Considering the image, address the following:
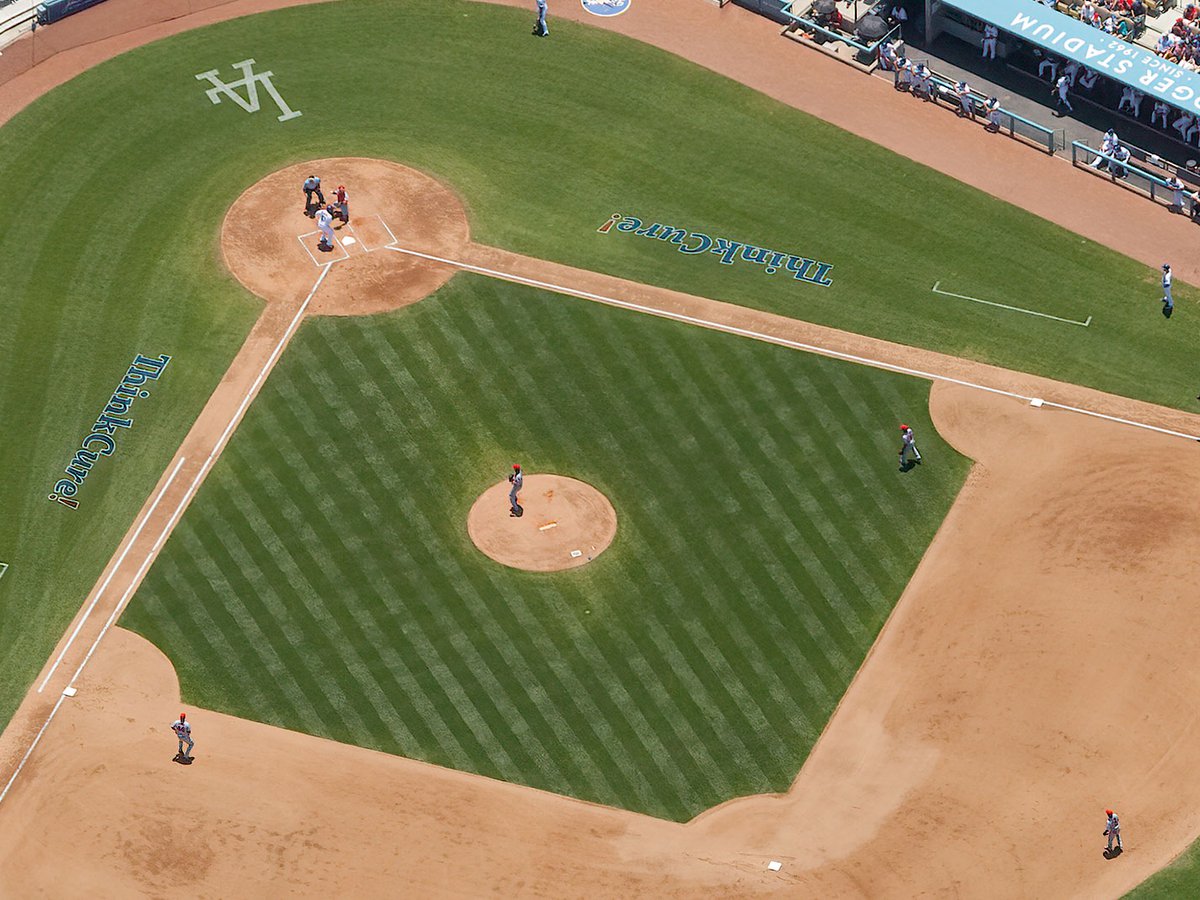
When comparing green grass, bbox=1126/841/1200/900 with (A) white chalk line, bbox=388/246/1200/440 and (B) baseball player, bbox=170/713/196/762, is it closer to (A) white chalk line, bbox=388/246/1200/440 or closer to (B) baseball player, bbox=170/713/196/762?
(A) white chalk line, bbox=388/246/1200/440

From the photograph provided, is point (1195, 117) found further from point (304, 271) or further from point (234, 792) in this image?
point (234, 792)

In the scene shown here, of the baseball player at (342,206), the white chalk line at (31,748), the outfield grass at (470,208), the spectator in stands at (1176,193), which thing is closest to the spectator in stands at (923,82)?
the outfield grass at (470,208)

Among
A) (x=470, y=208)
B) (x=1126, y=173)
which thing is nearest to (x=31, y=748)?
(x=470, y=208)

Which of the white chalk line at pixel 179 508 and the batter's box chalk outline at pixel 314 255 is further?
the batter's box chalk outline at pixel 314 255

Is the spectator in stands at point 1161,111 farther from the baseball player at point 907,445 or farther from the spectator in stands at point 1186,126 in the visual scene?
the baseball player at point 907,445

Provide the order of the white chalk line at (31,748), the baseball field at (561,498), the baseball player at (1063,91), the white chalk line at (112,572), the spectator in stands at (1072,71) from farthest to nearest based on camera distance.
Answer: the spectator in stands at (1072,71) < the baseball player at (1063,91) < the white chalk line at (112,572) < the white chalk line at (31,748) < the baseball field at (561,498)

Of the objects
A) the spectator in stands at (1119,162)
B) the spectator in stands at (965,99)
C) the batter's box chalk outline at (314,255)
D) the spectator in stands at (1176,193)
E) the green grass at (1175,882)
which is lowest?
the green grass at (1175,882)

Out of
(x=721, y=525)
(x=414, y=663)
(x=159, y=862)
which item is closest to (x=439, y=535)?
(x=414, y=663)
